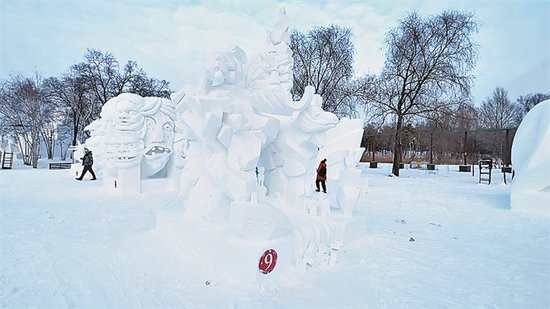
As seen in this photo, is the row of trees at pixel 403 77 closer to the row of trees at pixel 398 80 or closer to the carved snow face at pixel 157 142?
the row of trees at pixel 398 80

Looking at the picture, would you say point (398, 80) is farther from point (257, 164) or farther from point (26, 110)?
point (26, 110)

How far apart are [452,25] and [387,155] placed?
30.2 metres

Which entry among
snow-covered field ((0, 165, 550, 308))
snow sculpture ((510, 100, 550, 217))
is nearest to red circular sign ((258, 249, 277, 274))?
snow-covered field ((0, 165, 550, 308))

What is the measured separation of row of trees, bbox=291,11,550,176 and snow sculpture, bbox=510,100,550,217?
8.46m

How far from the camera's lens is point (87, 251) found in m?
4.92

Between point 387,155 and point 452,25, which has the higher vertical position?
point 452,25

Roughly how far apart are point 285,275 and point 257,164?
219 centimetres

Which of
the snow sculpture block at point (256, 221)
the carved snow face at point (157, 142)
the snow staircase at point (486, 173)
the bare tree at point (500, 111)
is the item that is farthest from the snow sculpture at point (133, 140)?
the bare tree at point (500, 111)

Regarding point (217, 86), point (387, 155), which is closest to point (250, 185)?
point (217, 86)

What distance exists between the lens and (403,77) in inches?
723

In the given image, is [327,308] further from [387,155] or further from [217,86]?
[387,155]

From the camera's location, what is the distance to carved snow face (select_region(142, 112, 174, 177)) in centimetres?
1123

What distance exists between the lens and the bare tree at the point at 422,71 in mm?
17234

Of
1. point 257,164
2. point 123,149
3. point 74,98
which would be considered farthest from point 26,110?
point 257,164
